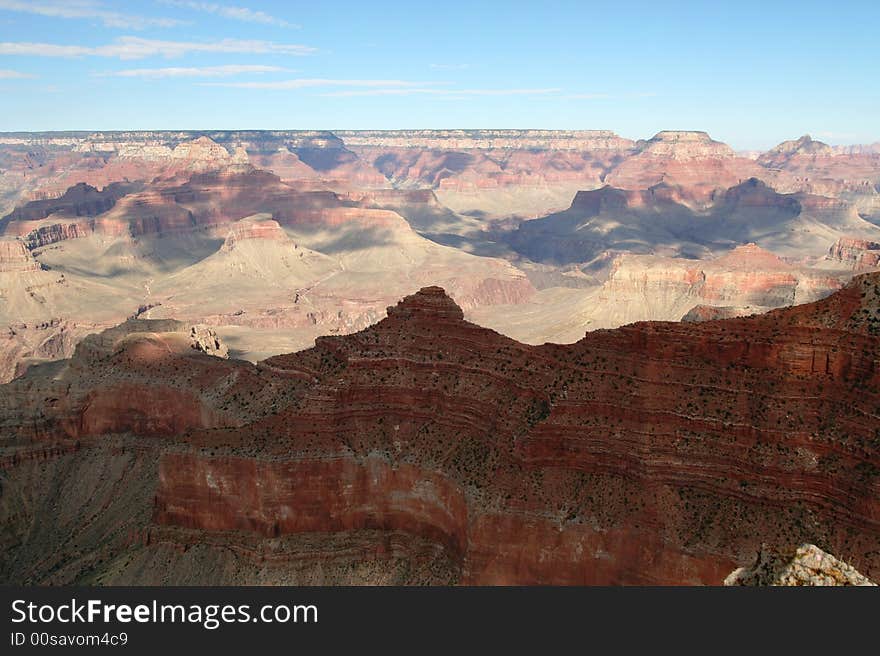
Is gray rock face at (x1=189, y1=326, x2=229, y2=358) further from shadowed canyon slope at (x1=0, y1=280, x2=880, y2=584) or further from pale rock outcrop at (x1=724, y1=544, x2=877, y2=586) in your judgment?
pale rock outcrop at (x1=724, y1=544, x2=877, y2=586)

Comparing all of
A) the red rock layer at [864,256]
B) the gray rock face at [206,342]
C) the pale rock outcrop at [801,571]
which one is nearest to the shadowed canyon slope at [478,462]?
the pale rock outcrop at [801,571]

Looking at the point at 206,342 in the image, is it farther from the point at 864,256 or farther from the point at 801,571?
the point at 864,256

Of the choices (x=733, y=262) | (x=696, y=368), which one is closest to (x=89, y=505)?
(x=696, y=368)

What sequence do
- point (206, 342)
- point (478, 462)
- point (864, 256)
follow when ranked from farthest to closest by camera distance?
point (864, 256) → point (206, 342) → point (478, 462)

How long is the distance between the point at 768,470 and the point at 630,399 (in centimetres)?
835

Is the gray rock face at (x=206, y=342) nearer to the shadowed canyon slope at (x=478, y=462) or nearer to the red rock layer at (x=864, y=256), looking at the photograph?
the shadowed canyon slope at (x=478, y=462)

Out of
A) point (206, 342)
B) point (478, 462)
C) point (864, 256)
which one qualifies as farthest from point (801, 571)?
point (864, 256)

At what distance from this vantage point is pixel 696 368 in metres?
44.8

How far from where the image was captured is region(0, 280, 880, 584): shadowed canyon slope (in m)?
40.4

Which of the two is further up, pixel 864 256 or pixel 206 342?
pixel 206 342

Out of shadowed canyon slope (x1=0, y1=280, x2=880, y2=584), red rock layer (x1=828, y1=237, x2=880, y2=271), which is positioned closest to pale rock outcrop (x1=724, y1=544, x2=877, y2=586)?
shadowed canyon slope (x1=0, y1=280, x2=880, y2=584)

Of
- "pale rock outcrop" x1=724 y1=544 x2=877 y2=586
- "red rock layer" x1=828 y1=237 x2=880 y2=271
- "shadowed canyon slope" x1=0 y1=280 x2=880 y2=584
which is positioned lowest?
"red rock layer" x1=828 y1=237 x2=880 y2=271

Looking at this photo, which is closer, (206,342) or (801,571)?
(801,571)

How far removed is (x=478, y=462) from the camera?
49188mm
